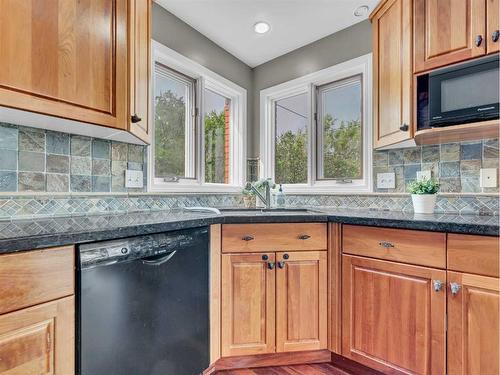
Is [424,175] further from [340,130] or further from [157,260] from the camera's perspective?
[157,260]

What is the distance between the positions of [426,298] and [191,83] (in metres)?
2.23

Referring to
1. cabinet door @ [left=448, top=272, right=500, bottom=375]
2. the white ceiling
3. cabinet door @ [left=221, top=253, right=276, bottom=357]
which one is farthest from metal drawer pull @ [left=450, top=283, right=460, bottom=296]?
the white ceiling

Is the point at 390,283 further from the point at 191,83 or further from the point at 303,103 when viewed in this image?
the point at 191,83

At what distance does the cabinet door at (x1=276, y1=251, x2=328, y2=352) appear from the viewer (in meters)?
1.66

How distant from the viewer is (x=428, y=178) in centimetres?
186

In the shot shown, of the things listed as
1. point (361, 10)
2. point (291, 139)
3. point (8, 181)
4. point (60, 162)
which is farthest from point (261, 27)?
point (8, 181)

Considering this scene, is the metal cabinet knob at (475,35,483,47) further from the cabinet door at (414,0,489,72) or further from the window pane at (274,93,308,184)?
the window pane at (274,93,308,184)

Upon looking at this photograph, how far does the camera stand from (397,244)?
1407mm

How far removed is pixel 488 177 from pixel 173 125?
85.4 inches

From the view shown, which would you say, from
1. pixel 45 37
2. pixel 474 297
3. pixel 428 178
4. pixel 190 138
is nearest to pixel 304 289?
pixel 474 297

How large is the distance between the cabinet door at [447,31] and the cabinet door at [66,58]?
158 cm

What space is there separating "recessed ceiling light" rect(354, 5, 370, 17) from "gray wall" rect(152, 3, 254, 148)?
1.13m

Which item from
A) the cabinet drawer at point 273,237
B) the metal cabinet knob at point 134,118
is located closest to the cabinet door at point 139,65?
the metal cabinet knob at point 134,118

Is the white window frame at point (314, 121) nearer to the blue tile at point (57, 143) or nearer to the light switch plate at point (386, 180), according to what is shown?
the light switch plate at point (386, 180)
